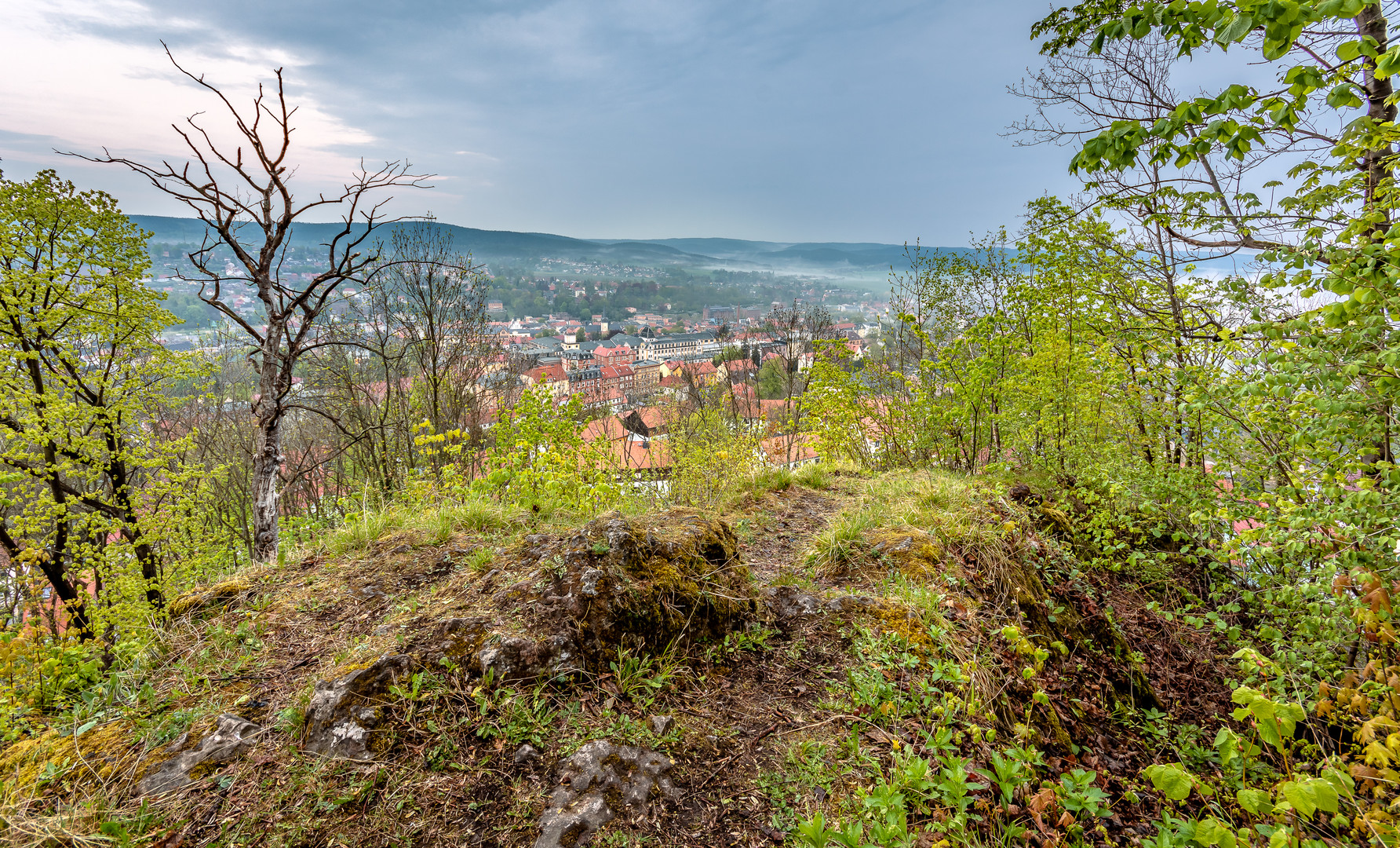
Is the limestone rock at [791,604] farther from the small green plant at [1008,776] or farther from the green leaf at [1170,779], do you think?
the green leaf at [1170,779]

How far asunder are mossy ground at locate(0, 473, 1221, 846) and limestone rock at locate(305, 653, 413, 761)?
7 centimetres

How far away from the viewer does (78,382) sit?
8.90m

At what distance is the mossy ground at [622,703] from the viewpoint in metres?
2.12

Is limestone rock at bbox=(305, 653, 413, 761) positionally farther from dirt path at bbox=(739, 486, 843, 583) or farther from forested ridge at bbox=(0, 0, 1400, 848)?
dirt path at bbox=(739, 486, 843, 583)

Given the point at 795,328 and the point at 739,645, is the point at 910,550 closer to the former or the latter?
the point at 739,645

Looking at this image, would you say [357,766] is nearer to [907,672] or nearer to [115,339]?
[907,672]

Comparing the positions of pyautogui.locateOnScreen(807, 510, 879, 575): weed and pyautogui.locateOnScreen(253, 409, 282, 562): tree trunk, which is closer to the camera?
pyautogui.locateOnScreen(807, 510, 879, 575): weed

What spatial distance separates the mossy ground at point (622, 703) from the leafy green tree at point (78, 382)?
787cm

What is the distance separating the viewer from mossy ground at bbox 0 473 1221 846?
6.97 ft

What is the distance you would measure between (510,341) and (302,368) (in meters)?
12.2

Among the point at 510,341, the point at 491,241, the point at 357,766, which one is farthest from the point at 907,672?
the point at 491,241

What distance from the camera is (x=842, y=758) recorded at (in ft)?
8.38

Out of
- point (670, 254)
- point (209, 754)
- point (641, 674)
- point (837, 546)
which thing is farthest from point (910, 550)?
point (670, 254)

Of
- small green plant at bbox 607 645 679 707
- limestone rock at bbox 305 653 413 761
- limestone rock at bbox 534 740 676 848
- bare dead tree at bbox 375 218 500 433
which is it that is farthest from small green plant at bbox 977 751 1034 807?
bare dead tree at bbox 375 218 500 433
